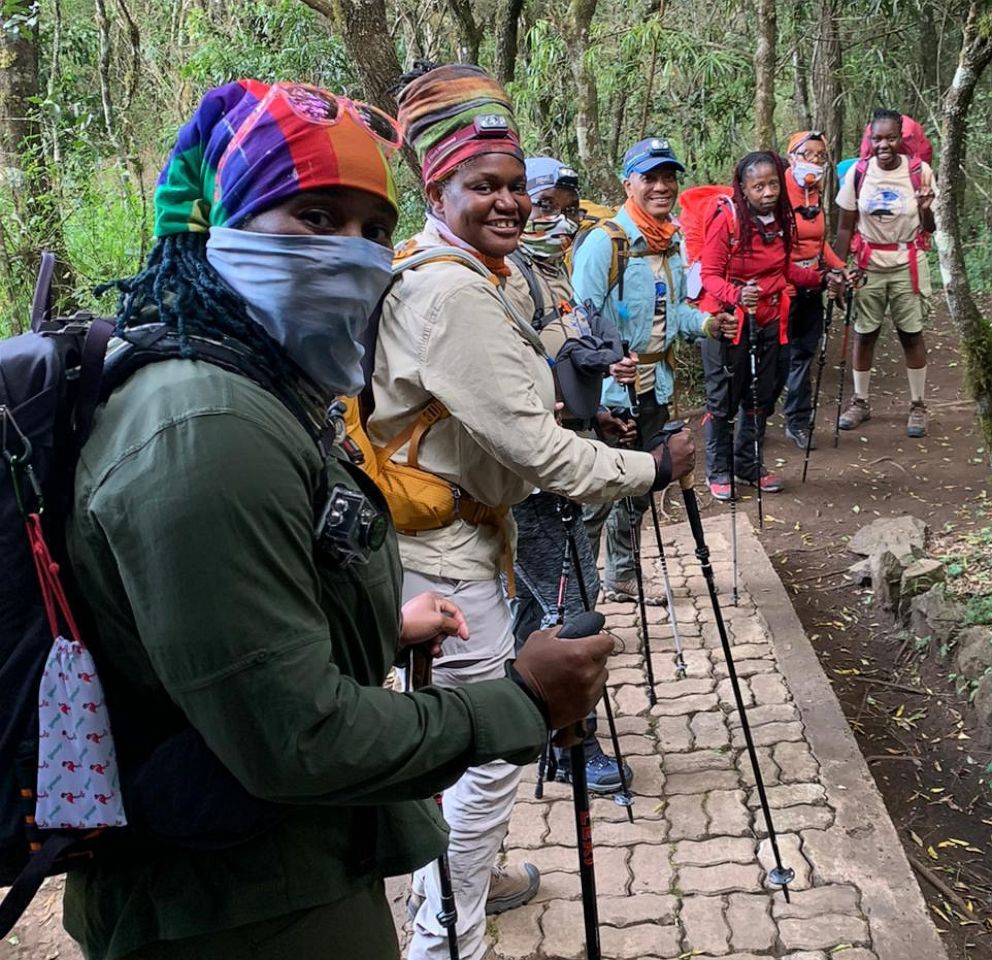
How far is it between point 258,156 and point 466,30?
8434 millimetres

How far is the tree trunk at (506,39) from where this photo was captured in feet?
30.5

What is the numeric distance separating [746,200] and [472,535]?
4846 millimetres

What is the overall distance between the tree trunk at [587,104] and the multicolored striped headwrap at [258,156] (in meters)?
7.74

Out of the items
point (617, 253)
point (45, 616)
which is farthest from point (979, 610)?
point (45, 616)

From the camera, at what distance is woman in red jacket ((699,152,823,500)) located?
657cm

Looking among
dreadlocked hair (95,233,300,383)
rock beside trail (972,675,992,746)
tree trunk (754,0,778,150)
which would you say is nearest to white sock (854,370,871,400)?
tree trunk (754,0,778,150)

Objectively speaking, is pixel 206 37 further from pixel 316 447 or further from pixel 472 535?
pixel 316 447

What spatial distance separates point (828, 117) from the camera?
37.0 feet

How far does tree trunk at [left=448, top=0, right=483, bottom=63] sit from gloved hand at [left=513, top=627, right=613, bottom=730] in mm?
8562

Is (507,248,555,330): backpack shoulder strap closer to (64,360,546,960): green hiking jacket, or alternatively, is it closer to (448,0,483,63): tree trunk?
(64,360,546,960): green hiking jacket

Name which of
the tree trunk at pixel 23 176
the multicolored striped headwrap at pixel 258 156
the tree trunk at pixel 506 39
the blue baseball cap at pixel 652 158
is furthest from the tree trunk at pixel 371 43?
the multicolored striped headwrap at pixel 258 156

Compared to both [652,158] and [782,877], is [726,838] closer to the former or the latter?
[782,877]

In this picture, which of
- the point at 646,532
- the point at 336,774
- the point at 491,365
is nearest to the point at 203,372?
the point at 336,774

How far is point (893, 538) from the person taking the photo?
6.04 meters
